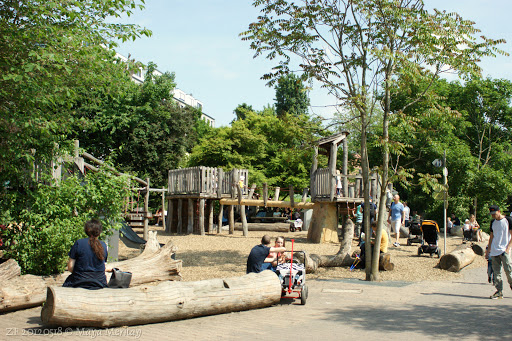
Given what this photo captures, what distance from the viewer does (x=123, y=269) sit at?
10461 mm

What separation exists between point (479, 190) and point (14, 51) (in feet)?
98.6

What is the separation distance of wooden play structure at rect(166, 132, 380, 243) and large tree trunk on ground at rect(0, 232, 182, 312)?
9876 mm

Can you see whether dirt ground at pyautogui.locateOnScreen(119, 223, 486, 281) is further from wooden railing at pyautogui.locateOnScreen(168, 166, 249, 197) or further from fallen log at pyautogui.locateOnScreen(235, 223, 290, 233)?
fallen log at pyautogui.locateOnScreen(235, 223, 290, 233)

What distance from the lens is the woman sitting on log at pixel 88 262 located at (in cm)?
764

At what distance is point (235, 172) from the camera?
26.4 meters

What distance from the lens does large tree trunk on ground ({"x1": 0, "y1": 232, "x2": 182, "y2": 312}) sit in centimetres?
826

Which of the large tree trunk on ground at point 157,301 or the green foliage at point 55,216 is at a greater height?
the green foliage at point 55,216

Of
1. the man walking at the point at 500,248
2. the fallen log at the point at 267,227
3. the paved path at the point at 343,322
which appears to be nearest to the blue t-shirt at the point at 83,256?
the paved path at the point at 343,322

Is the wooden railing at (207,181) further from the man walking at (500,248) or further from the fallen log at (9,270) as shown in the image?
the fallen log at (9,270)

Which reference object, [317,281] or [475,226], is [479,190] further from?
[317,281]

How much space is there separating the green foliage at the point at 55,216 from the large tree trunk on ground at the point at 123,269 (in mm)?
576

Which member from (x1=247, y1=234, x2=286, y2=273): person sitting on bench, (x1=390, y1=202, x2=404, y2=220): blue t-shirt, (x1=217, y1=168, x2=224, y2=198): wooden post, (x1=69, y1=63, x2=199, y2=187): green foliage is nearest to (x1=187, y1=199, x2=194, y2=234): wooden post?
(x1=217, y1=168, x2=224, y2=198): wooden post

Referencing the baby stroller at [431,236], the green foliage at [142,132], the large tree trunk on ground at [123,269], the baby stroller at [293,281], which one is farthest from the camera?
the green foliage at [142,132]

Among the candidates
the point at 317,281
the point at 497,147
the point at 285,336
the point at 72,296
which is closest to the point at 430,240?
the point at 317,281
